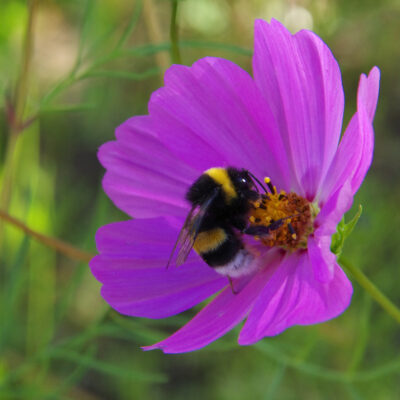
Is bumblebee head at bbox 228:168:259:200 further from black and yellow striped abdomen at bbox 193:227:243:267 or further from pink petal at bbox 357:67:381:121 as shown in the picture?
pink petal at bbox 357:67:381:121

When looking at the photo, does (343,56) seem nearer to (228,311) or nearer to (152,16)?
(152,16)

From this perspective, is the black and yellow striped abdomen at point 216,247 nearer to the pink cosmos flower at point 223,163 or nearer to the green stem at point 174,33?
the pink cosmos flower at point 223,163

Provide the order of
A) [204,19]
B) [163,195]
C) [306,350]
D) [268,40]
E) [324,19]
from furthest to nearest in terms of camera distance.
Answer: [204,19]
[324,19]
[306,350]
[163,195]
[268,40]

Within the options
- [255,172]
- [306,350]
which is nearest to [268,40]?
[255,172]

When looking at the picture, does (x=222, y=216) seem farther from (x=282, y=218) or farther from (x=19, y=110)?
(x=19, y=110)

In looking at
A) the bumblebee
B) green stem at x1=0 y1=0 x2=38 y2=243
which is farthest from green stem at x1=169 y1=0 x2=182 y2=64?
green stem at x1=0 y1=0 x2=38 y2=243

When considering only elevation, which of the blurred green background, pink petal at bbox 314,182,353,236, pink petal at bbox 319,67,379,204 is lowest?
the blurred green background
